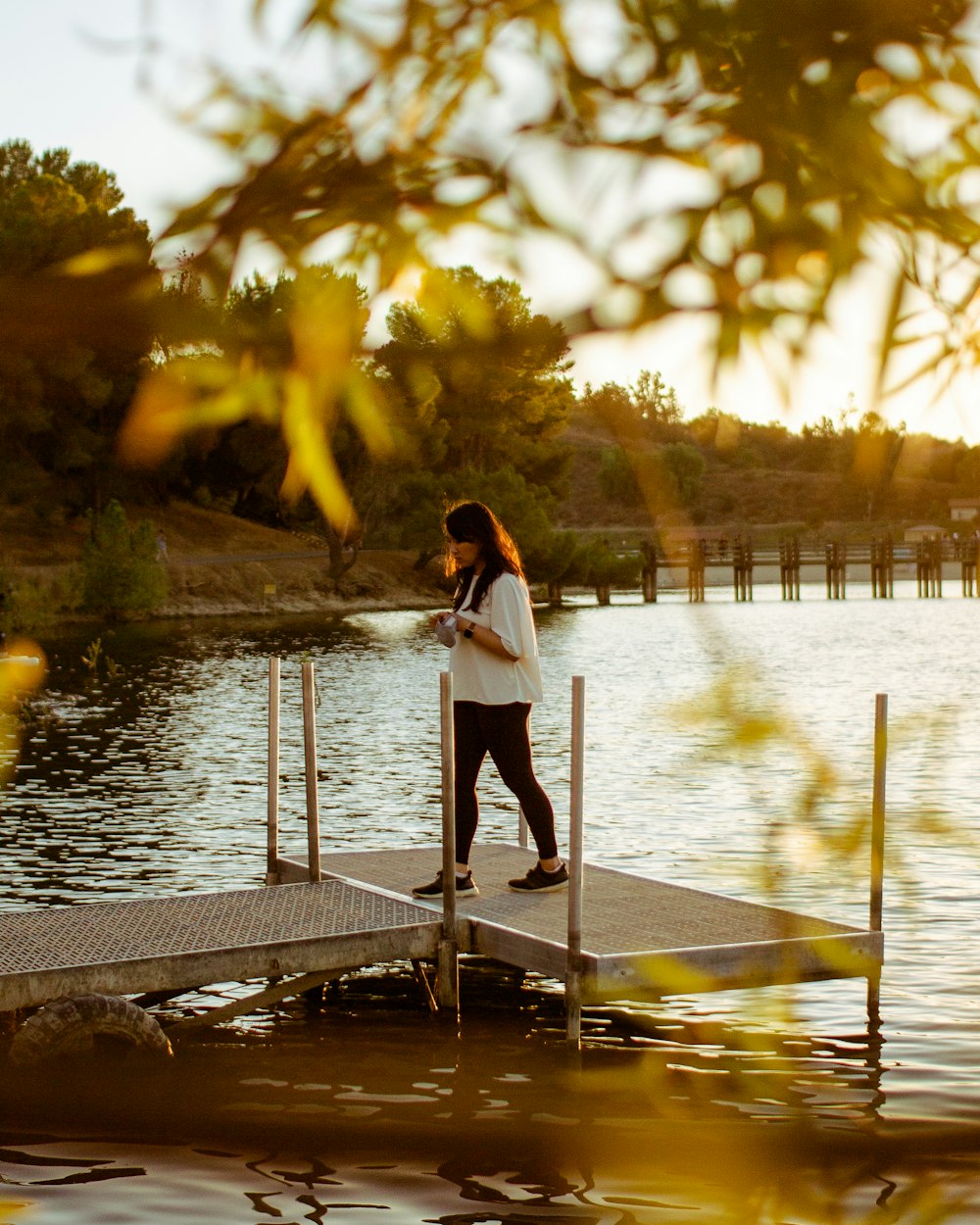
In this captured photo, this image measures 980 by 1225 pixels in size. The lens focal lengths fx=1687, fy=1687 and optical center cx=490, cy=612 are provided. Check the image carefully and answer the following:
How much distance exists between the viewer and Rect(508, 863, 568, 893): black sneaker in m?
10.3

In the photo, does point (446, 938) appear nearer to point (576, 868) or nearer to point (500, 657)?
point (576, 868)

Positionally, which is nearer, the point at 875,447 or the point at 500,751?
the point at 875,447

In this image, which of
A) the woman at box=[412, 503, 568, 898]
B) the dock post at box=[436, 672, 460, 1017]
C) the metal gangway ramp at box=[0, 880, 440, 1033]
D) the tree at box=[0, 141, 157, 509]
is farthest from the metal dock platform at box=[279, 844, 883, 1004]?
the tree at box=[0, 141, 157, 509]

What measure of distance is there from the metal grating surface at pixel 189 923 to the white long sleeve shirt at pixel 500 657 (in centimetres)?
138

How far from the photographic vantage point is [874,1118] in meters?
8.45

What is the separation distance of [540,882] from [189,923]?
2.13 meters

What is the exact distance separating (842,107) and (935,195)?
0.21 meters

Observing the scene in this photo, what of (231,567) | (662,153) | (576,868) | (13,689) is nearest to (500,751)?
(576,868)

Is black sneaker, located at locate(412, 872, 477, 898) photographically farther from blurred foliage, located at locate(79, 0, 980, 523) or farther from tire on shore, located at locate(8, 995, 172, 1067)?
blurred foliage, located at locate(79, 0, 980, 523)

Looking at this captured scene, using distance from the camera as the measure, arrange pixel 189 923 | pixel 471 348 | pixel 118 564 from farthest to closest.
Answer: pixel 118 564 < pixel 189 923 < pixel 471 348

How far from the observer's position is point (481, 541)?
931cm

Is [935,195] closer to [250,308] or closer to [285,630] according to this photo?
[250,308]

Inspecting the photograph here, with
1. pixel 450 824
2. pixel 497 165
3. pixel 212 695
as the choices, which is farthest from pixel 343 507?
pixel 212 695

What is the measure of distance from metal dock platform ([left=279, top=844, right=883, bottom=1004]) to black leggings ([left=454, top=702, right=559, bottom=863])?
2.05ft
